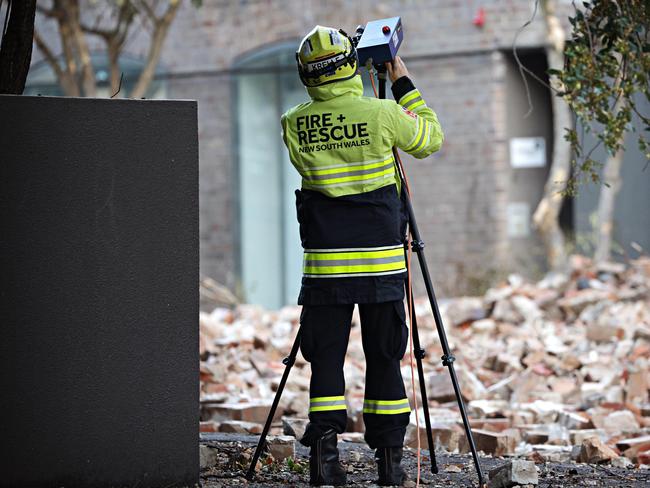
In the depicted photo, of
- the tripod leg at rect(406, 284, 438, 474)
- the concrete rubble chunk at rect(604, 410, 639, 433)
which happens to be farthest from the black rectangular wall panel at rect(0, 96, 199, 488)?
the concrete rubble chunk at rect(604, 410, 639, 433)

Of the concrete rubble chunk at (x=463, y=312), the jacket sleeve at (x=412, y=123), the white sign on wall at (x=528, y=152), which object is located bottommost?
the concrete rubble chunk at (x=463, y=312)

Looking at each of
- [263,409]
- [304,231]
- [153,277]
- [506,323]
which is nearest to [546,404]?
[263,409]

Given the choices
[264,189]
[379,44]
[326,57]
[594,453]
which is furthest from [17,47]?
[264,189]

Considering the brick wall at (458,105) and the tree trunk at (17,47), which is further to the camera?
the brick wall at (458,105)

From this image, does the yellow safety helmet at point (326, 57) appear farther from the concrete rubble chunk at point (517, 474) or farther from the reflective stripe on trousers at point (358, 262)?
the concrete rubble chunk at point (517, 474)

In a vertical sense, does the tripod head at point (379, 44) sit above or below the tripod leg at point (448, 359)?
above

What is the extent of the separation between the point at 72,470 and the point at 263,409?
271 centimetres

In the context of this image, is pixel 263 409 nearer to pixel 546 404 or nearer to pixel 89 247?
pixel 546 404

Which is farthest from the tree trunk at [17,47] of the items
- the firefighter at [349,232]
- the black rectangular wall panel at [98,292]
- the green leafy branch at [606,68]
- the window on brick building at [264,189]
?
the window on brick building at [264,189]

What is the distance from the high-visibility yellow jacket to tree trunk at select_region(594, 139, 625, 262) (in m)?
9.18

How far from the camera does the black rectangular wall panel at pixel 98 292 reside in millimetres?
4121

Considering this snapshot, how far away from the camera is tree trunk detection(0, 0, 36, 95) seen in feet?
16.1

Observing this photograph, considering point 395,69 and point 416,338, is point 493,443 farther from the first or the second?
point 395,69

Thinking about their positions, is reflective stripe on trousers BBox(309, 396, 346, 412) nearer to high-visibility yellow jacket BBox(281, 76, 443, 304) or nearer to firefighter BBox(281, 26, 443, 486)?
firefighter BBox(281, 26, 443, 486)
